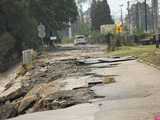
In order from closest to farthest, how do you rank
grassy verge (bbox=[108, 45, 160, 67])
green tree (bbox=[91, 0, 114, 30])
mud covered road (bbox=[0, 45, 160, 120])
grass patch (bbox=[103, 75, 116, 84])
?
mud covered road (bbox=[0, 45, 160, 120]), grass patch (bbox=[103, 75, 116, 84]), grassy verge (bbox=[108, 45, 160, 67]), green tree (bbox=[91, 0, 114, 30])

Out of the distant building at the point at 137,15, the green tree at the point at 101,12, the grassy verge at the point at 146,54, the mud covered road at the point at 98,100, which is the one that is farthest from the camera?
the green tree at the point at 101,12

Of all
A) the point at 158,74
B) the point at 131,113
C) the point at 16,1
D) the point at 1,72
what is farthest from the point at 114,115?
the point at 16,1

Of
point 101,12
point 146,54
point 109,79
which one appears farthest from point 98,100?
point 101,12

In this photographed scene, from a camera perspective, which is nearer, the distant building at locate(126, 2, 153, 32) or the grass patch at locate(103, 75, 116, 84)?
the grass patch at locate(103, 75, 116, 84)

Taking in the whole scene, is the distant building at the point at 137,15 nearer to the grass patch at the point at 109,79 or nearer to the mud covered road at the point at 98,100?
the grass patch at the point at 109,79

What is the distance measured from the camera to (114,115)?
13312 millimetres

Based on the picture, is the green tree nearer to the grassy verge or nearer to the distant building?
the distant building

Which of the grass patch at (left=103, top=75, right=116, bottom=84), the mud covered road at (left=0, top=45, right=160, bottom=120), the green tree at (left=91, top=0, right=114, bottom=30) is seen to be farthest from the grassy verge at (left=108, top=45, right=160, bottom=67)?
the green tree at (left=91, top=0, right=114, bottom=30)

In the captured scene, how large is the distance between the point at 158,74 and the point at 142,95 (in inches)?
255

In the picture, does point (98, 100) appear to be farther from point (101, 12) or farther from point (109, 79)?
point (101, 12)

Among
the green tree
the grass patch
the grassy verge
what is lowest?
the grassy verge

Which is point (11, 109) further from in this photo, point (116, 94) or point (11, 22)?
point (11, 22)

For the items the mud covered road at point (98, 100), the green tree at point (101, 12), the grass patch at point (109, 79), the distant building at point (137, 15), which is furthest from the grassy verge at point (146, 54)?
the green tree at point (101, 12)

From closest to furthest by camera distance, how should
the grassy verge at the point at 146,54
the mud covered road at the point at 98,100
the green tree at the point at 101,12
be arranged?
1. the mud covered road at the point at 98,100
2. the grassy verge at the point at 146,54
3. the green tree at the point at 101,12
